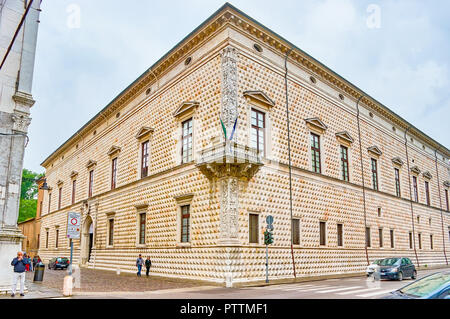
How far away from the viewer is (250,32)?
20.4 metres

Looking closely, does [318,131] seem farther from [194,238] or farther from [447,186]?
[447,186]

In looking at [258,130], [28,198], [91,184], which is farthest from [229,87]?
[28,198]

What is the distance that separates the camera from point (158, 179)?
76.4ft

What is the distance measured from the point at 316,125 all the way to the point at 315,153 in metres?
1.75

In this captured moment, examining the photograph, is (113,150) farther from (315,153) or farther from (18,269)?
(18,269)

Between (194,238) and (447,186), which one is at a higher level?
(447,186)

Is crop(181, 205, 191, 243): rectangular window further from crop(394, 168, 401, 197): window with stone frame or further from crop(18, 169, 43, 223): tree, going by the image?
crop(18, 169, 43, 223): tree

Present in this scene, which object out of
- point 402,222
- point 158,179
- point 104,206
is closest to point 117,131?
point 104,206

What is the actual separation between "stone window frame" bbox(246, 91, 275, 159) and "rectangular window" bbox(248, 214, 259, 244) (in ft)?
10.5

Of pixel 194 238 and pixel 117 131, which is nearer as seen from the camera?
pixel 194 238

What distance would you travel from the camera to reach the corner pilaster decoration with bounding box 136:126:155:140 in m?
25.1

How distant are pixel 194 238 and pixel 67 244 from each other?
2274 centimetres
